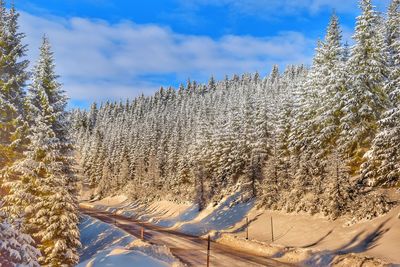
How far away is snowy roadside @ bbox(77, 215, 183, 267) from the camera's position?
1561cm

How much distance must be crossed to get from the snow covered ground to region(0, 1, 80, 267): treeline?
45.4 ft

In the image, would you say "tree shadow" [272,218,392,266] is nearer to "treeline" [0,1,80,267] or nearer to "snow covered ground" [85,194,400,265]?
"snow covered ground" [85,194,400,265]

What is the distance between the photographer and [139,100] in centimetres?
18125

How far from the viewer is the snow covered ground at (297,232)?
73.5 feet

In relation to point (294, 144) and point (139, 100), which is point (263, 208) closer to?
point (294, 144)

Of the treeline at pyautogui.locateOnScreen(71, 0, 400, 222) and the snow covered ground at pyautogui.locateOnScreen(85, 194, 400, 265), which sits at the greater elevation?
the treeline at pyautogui.locateOnScreen(71, 0, 400, 222)

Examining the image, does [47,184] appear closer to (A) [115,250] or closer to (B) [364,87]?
(A) [115,250]

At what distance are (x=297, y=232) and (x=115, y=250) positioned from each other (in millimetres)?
17721

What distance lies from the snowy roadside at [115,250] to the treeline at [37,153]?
2.84m

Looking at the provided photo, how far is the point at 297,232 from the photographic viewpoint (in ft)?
99.9

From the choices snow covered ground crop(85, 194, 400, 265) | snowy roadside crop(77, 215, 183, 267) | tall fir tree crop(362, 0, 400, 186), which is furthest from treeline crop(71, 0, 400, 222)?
snowy roadside crop(77, 215, 183, 267)

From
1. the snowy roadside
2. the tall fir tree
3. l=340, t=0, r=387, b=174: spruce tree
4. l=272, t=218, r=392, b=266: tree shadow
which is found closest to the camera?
the snowy roadside

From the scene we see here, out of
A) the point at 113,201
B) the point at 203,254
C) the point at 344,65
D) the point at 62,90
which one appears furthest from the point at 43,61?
the point at 113,201

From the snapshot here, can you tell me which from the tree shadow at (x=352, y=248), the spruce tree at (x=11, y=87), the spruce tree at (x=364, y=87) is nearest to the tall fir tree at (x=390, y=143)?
the spruce tree at (x=364, y=87)
